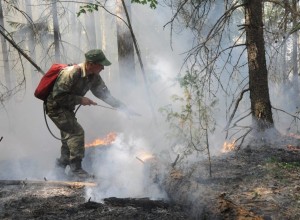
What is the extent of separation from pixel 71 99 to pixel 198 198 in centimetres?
299

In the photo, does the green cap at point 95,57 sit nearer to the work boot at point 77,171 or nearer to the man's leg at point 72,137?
the man's leg at point 72,137

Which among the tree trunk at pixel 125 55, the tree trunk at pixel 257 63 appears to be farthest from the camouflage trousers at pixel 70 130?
the tree trunk at pixel 125 55

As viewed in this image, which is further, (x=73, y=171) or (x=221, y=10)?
(x=221, y=10)

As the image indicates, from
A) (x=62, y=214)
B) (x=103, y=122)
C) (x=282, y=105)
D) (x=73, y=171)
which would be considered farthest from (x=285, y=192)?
(x=282, y=105)

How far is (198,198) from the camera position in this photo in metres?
3.83

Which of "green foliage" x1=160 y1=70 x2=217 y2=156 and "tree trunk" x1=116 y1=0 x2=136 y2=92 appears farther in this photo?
"tree trunk" x1=116 y1=0 x2=136 y2=92

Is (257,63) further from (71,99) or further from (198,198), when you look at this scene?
(198,198)

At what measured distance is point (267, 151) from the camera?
6.24 meters

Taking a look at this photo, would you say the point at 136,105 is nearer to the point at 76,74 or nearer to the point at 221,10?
the point at 76,74

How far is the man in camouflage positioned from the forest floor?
31.7 inches

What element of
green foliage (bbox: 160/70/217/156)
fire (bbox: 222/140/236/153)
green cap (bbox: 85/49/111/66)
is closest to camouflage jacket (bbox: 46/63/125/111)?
green cap (bbox: 85/49/111/66)

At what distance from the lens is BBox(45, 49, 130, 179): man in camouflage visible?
5.64m

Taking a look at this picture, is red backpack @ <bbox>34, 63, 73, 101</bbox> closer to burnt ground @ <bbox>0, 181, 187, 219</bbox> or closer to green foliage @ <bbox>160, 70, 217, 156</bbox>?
burnt ground @ <bbox>0, 181, 187, 219</bbox>

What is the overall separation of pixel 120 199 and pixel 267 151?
3.16m
